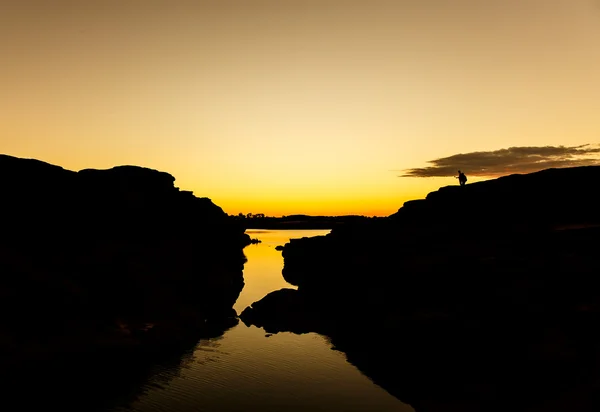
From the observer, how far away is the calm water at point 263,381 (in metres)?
23.2

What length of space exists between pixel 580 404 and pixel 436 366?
960 cm

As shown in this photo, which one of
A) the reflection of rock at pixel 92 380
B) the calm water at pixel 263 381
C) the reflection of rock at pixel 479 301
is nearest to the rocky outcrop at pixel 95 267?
the reflection of rock at pixel 92 380

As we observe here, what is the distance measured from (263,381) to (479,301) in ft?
47.2

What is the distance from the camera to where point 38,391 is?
2372 centimetres

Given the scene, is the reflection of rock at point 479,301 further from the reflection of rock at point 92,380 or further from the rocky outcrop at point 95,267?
the reflection of rock at point 92,380

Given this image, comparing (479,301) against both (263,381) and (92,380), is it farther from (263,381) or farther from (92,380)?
(92,380)

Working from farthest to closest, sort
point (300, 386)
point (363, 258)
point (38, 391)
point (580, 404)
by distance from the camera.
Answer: point (363, 258) < point (300, 386) < point (38, 391) < point (580, 404)

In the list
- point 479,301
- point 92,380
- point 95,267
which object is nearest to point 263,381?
point 92,380

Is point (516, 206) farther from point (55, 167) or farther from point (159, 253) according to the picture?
point (55, 167)

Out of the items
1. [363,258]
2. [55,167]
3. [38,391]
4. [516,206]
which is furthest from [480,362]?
[55,167]

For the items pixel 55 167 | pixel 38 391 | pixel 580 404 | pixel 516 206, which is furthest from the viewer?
pixel 55 167

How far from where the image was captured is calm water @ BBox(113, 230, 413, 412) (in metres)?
23.2

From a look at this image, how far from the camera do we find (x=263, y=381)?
88.1 ft

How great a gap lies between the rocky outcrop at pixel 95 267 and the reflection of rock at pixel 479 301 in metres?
9.77
